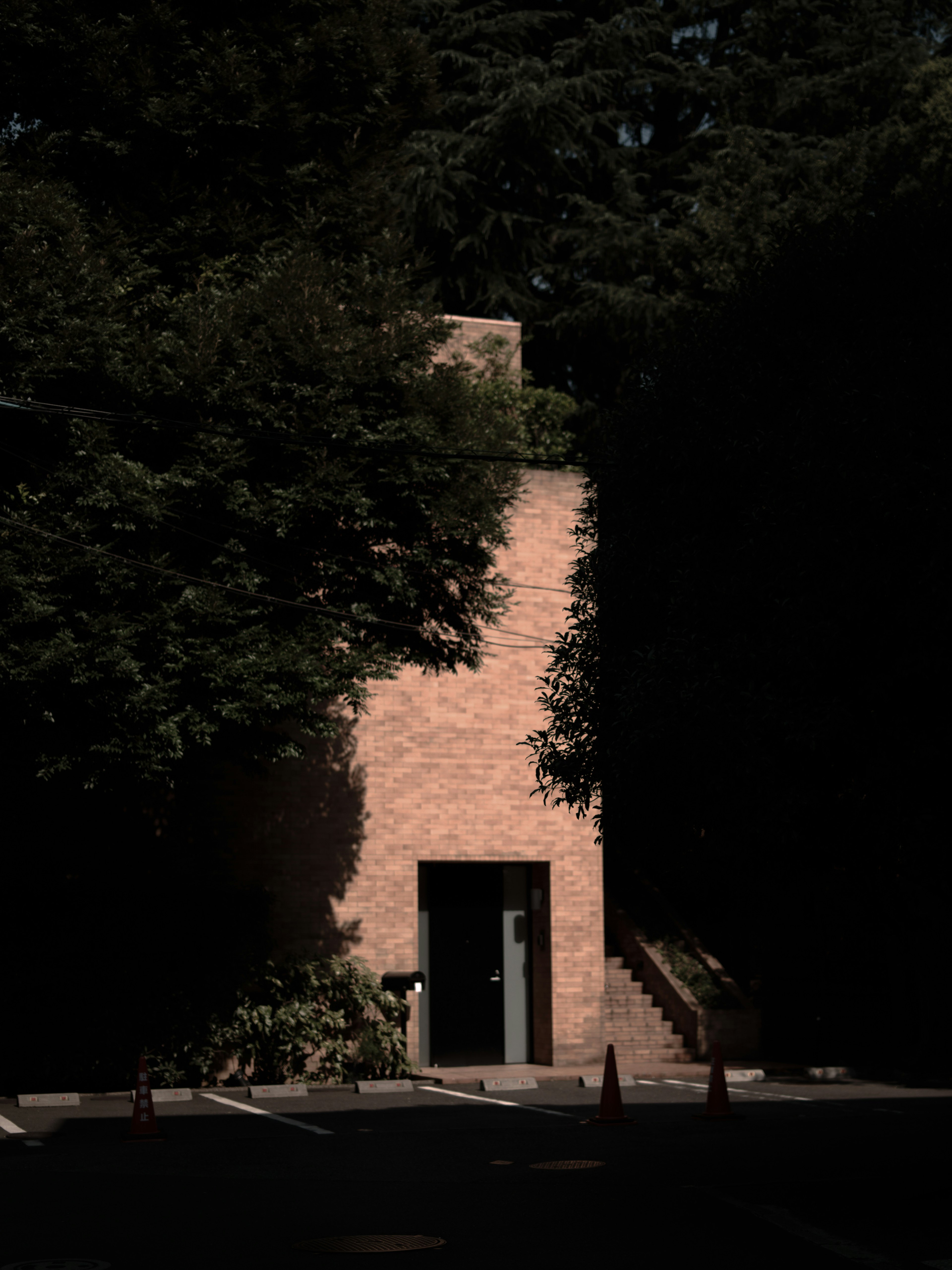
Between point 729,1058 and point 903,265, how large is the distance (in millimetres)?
13742

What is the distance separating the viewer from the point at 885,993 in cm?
1991

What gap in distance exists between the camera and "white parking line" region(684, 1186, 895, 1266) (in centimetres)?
738

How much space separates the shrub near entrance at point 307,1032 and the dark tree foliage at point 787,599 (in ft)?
24.6

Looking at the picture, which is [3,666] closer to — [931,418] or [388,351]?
[388,351]

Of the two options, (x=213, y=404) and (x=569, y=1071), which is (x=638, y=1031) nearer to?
(x=569, y=1071)

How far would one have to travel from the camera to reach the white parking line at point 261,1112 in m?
13.3

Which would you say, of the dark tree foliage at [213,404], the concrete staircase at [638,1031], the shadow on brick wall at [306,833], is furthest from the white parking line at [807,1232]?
the concrete staircase at [638,1031]

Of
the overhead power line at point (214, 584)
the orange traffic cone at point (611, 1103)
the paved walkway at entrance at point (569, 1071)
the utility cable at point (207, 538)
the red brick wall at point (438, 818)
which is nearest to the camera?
the orange traffic cone at point (611, 1103)

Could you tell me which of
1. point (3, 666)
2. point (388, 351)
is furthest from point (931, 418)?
point (3, 666)

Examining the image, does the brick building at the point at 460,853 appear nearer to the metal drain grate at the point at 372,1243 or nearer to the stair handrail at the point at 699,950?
the stair handrail at the point at 699,950

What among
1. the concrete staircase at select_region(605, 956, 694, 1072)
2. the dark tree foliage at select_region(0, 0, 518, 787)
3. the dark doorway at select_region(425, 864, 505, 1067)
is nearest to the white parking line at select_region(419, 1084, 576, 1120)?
the dark doorway at select_region(425, 864, 505, 1067)

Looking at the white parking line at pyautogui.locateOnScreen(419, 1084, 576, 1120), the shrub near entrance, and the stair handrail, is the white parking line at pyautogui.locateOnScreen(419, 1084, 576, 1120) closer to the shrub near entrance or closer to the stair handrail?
the shrub near entrance

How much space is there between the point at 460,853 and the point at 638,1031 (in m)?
4.00

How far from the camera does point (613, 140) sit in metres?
36.7
